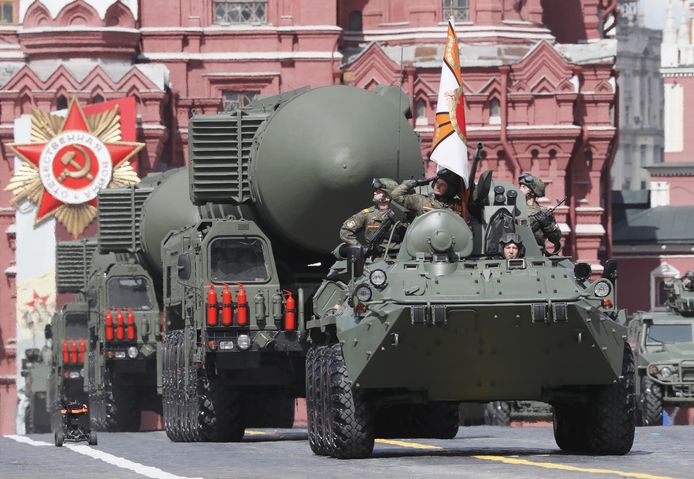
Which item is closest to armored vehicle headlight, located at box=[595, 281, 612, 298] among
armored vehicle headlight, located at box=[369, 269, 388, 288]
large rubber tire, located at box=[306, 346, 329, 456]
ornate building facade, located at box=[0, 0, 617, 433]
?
armored vehicle headlight, located at box=[369, 269, 388, 288]

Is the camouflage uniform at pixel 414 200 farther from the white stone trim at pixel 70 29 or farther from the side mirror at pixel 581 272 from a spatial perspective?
the white stone trim at pixel 70 29

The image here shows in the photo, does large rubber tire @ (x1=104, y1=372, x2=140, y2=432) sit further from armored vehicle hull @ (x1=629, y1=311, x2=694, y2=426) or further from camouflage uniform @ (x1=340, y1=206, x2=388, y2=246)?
camouflage uniform @ (x1=340, y1=206, x2=388, y2=246)

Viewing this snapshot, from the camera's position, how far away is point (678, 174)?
85812mm

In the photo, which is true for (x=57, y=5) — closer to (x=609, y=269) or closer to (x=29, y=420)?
(x=29, y=420)

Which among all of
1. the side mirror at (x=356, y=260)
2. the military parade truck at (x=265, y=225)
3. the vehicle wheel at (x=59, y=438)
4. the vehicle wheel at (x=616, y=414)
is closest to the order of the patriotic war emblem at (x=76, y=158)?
the military parade truck at (x=265, y=225)

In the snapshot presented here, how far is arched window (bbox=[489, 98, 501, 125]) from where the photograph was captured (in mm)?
64625

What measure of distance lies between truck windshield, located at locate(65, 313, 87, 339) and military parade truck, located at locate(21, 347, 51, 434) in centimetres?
997

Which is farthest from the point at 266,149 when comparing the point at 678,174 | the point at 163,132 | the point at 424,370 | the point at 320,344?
the point at 678,174

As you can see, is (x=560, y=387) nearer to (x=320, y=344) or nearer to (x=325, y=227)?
(x=320, y=344)

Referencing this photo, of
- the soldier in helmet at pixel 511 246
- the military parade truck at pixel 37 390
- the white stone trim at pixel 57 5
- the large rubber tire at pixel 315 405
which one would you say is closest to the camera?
the soldier in helmet at pixel 511 246

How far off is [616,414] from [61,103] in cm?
4376

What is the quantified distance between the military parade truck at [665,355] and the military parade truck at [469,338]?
1542cm

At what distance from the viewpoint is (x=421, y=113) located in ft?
212

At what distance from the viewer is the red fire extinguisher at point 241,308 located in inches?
1104
